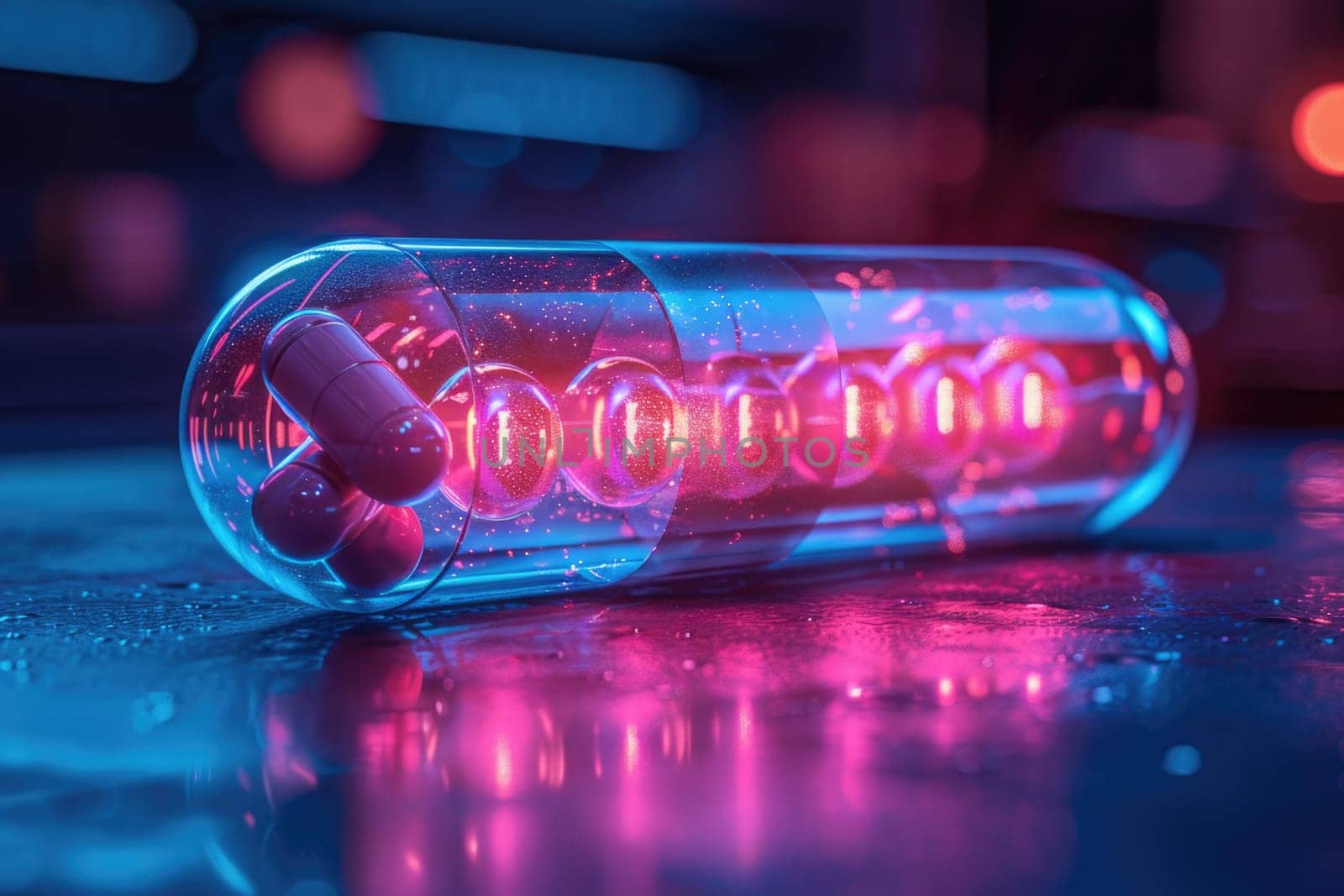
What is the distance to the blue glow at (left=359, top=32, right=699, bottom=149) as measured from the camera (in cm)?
652

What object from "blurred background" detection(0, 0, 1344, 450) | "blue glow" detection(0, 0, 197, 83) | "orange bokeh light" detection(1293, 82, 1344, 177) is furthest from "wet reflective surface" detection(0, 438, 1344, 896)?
"orange bokeh light" detection(1293, 82, 1344, 177)

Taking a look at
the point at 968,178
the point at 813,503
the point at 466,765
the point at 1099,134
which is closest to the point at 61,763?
the point at 466,765

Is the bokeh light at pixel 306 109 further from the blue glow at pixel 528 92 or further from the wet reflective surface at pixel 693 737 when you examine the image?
the wet reflective surface at pixel 693 737

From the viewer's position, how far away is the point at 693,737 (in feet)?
4.17

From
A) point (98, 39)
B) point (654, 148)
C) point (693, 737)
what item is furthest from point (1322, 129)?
point (693, 737)

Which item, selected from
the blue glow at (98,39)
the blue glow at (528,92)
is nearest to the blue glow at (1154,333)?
the blue glow at (528,92)

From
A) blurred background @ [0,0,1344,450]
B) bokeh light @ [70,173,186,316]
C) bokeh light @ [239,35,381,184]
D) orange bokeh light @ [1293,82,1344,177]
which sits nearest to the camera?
blurred background @ [0,0,1344,450]

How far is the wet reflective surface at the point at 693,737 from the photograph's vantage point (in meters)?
0.98

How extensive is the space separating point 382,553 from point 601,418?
38 centimetres

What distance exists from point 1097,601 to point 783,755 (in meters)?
0.83

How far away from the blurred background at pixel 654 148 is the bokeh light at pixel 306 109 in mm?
12

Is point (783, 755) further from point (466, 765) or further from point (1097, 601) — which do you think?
point (1097, 601)

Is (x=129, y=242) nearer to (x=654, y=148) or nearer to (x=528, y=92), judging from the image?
(x=528, y=92)

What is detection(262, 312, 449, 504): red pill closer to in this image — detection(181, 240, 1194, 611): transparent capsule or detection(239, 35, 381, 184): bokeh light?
detection(181, 240, 1194, 611): transparent capsule
